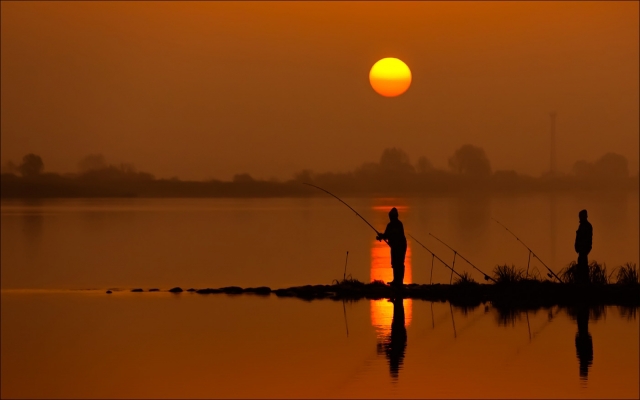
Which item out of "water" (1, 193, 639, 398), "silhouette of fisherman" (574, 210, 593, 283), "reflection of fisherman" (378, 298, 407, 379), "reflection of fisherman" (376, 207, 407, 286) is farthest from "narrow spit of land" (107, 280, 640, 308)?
"reflection of fisherman" (378, 298, 407, 379)

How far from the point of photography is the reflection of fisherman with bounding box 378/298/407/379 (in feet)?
42.5

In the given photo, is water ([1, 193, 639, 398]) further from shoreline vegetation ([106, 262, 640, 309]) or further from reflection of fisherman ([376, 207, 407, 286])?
reflection of fisherman ([376, 207, 407, 286])

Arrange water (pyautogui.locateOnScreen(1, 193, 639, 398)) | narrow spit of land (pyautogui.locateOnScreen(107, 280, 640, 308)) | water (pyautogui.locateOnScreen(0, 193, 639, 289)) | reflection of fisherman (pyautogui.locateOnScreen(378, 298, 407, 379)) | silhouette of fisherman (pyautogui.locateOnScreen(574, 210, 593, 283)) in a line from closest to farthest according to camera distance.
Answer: water (pyautogui.locateOnScreen(1, 193, 639, 398))
reflection of fisherman (pyautogui.locateOnScreen(378, 298, 407, 379))
silhouette of fisherman (pyautogui.locateOnScreen(574, 210, 593, 283))
narrow spit of land (pyautogui.locateOnScreen(107, 280, 640, 308))
water (pyautogui.locateOnScreen(0, 193, 639, 289))

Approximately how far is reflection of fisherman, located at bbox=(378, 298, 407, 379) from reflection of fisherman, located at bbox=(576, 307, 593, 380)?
230 centimetres

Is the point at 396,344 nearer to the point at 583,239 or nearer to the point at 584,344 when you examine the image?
the point at 584,344

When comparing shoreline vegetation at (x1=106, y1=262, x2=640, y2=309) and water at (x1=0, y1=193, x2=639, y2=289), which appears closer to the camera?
shoreline vegetation at (x1=106, y1=262, x2=640, y2=309)

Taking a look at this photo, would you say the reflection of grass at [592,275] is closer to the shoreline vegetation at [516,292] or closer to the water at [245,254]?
the shoreline vegetation at [516,292]

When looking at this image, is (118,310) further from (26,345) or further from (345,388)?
(345,388)

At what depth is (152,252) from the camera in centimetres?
3944

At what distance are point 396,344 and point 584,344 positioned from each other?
2662 millimetres

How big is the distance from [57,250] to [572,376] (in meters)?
32.2

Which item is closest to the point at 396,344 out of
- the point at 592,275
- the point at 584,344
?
the point at 584,344

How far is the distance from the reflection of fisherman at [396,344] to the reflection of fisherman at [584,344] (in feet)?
7.56

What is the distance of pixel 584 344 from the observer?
1441cm
